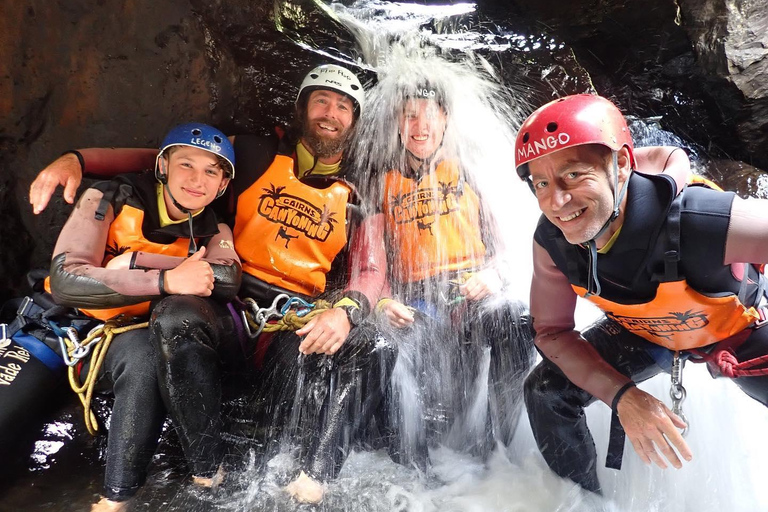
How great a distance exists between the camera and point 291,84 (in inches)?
197

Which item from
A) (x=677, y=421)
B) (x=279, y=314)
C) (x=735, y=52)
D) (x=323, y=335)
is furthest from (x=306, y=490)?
(x=735, y=52)

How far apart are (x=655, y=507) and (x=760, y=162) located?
4.21 meters

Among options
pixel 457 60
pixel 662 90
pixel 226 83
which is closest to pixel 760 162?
pixel 662 90

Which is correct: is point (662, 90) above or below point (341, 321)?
above

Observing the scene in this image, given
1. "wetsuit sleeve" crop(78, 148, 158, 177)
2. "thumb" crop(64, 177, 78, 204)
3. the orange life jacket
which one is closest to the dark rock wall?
"wetsuit sleeve" crop(78, 148, 158, 177)

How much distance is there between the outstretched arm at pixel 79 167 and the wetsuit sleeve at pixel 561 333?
8.83 feet

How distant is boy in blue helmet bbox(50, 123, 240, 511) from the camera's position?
285cm

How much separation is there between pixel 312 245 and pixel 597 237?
2039 mm

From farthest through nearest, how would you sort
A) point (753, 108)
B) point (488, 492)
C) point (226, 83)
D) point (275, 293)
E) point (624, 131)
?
point (753, 108) < point (226, 83) < point (275, 293) < point (488, 492) < point (624, 131)

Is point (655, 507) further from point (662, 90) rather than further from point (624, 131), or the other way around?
point (662, 90)

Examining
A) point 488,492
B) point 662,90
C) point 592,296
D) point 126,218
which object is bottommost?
point 488,492

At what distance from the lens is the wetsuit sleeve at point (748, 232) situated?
7.27 feet

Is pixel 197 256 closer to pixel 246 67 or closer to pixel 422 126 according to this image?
pixel 422 126

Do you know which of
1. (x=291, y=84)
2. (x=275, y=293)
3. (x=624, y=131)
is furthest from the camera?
(x=291, y=84)
